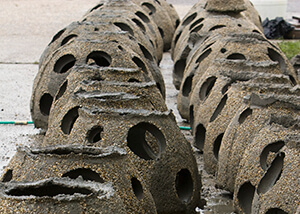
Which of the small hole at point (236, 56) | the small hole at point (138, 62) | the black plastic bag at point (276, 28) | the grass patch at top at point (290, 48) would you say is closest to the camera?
the small hole at point (138, 62)

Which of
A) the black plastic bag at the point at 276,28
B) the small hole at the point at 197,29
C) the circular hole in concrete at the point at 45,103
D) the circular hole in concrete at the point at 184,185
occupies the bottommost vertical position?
the black plastic bag at the point at 276,28

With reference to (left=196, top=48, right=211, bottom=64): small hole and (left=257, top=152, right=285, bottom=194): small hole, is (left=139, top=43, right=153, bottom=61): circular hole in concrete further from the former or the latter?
(left=257, top=152, right=285, bottom=194): small hole

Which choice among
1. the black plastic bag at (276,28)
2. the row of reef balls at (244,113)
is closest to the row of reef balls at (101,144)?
the row of reef balls at (244,113)

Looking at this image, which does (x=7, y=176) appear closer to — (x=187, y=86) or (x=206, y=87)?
(x=206, y=87)

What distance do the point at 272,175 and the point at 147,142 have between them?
3.51 ft

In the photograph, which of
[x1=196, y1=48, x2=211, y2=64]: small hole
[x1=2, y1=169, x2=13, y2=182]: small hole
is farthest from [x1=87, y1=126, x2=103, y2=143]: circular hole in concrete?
[x1=196, y1=48, x2=211, y2=64]: small hole

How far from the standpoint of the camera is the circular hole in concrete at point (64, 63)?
24.3 ft

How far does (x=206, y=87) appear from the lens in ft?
25.7

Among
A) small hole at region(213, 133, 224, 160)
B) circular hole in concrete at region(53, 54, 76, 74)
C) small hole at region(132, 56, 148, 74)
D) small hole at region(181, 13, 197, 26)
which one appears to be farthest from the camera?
small hole at region(181, 13, 197, 26)

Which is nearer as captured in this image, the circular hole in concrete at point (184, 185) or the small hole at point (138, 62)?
the circular hole in concrete at point (184, 185)

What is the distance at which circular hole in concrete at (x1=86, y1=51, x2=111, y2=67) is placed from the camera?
22.5ft

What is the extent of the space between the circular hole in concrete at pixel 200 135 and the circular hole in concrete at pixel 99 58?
4.42 feet

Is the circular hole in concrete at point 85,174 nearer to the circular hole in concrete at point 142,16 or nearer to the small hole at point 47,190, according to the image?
the small hole at point 47,190

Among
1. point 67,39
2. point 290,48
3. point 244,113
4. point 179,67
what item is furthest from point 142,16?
point 244,113
